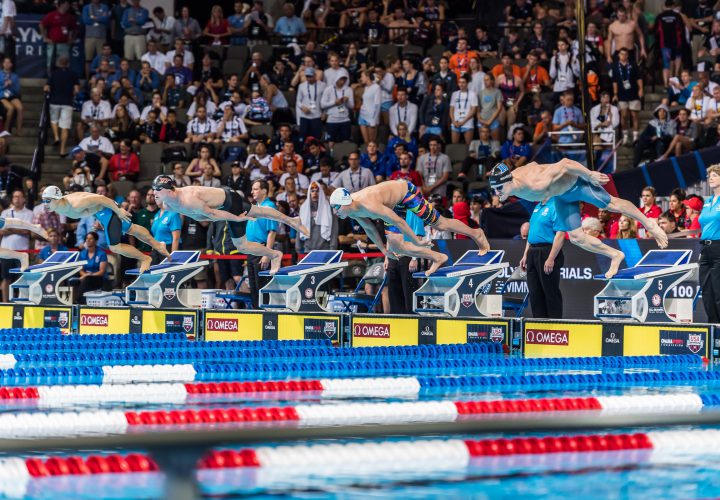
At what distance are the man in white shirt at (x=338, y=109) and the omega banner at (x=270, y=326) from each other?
5092 mm

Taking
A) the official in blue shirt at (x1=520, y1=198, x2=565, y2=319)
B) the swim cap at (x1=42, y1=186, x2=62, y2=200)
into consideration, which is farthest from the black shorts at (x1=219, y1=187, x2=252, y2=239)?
the official in blue shirt at (x1=520, y1=198, x2=565, y2=319)

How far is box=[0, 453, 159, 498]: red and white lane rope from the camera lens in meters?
4.63

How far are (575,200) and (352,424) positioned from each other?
7025mm

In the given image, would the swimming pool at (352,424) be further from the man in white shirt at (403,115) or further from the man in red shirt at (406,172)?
the man in white shirt at (403,115)

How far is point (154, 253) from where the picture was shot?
574 inches

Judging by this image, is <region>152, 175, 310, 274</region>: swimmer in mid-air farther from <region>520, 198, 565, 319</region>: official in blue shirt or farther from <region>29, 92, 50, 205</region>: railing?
<region>29, 92, 50, 205</region>: railing

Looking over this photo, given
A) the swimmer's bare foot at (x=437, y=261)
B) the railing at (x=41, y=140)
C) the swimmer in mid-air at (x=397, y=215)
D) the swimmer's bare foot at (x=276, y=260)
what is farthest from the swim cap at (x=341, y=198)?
the railing at (x=41, y=140)

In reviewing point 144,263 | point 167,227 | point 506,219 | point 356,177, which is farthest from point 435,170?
point 144,263

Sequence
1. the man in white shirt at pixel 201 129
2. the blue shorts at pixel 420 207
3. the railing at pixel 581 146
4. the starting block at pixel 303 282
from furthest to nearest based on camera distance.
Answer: the man in white shirt at pixel 201 129
the railing at pixel 581 146
the starting block at pixel 303 282
the blue shorts at pixel 420 207

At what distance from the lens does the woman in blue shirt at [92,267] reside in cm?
1523

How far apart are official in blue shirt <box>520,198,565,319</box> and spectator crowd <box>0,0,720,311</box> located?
5.66 feet

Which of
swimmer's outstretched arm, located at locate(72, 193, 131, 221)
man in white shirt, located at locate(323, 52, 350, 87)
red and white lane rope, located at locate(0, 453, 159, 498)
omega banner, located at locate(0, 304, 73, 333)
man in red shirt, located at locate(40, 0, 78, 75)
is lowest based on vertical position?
omega banner, located at locate(0, 304, 73, 333)

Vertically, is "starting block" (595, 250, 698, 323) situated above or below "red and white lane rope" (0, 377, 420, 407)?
above

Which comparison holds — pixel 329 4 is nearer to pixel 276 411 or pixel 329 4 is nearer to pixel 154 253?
pixel 154 253
